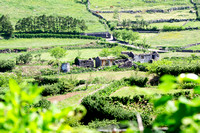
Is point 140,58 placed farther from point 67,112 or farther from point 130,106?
point 67,112

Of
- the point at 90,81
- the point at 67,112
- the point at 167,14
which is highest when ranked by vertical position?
the point at 167,14

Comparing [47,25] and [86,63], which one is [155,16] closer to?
[47,25]

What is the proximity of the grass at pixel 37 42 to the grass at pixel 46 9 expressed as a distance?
2199 centimetres

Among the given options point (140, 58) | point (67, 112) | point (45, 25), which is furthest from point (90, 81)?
point (45, 25)

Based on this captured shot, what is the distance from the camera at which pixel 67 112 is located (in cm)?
273

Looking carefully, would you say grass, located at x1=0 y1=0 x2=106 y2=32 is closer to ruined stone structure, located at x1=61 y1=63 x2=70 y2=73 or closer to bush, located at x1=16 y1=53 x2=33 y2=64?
bush, located at x1=16 y1=53 x2=33 y2=64

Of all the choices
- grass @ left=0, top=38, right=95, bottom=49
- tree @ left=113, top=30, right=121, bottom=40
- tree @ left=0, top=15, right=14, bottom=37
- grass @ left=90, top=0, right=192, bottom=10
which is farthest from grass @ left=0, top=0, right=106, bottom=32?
grass @ left=0, top=38, right=95, bottom=49

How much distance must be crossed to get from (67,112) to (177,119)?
1.15m

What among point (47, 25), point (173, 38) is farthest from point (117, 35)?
point (47, 25)

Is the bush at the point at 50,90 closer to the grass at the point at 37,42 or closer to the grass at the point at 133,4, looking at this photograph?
the grass at the point at 37,42

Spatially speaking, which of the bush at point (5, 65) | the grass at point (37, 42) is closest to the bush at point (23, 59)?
the bush at point (5, 65)

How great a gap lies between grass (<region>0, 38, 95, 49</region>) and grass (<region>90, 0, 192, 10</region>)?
53.2 metres

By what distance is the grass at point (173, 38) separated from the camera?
273 feet

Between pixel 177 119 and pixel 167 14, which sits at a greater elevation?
pixel 167 14
